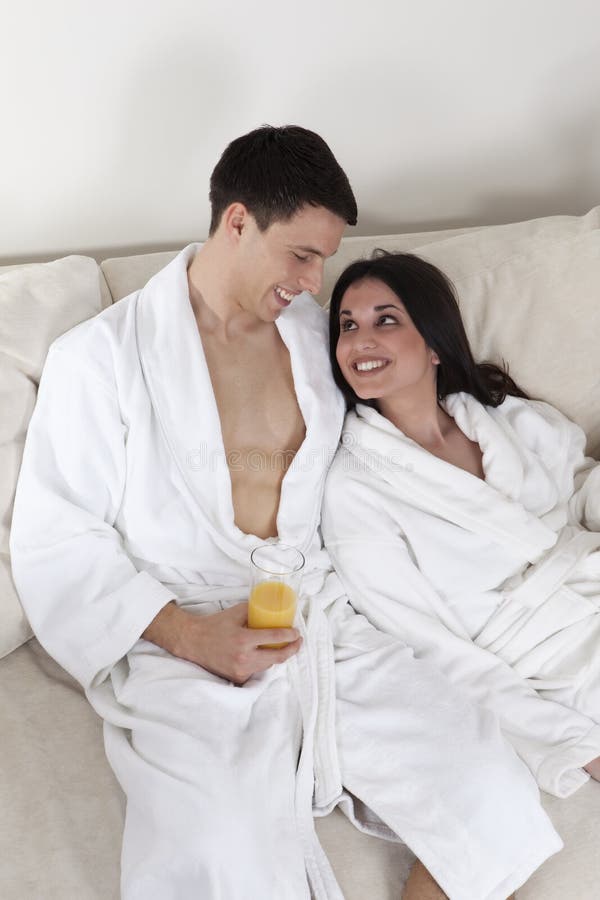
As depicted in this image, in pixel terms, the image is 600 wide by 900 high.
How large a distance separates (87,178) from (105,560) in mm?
900

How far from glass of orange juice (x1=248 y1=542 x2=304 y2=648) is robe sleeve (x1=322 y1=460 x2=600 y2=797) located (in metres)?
0.26

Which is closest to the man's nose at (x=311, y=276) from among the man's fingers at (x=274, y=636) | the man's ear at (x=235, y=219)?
the man's ear at (x=235, y=219)

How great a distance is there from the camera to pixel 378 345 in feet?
5.96

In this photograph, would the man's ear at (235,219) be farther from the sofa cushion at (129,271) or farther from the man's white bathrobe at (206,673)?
the sofa cushion at (129,271)

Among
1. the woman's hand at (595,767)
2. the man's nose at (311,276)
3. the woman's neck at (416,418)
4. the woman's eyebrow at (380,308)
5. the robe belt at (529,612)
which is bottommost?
the woman's hand at (595,767)

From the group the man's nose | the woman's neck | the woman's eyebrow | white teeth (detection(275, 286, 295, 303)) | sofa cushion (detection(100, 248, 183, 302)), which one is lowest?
the woman's neck

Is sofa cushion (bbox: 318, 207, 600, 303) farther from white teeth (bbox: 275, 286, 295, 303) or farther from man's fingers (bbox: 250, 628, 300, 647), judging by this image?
man's fingers (bbox: 250, 628, 300, 647)

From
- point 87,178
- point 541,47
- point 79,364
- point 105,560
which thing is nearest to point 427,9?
point 541,47

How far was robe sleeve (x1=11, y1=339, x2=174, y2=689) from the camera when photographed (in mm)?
1550

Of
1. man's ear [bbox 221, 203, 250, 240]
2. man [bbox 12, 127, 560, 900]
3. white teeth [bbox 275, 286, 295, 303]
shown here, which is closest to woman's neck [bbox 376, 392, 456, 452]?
man [bbox 12, 127, 560, 900]

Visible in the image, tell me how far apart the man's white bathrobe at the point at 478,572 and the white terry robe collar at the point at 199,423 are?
68 millimetres

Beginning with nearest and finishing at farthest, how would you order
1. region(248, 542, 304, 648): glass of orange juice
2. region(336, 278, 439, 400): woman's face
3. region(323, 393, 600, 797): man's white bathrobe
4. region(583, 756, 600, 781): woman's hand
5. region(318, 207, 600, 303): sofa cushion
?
region(248, 542, 304, 648): glass of orange juice → region(583, 756, 600, 781): woman's hand → region(323, 393, 600, 797): man's white bathrobe → region(336, 278, 439, 400): woman's face → region(318, 207, 600, 303): sofa cushion

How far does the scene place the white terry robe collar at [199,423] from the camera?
64.9 inches

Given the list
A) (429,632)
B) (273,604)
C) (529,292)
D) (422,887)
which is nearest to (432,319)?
(529,292)
